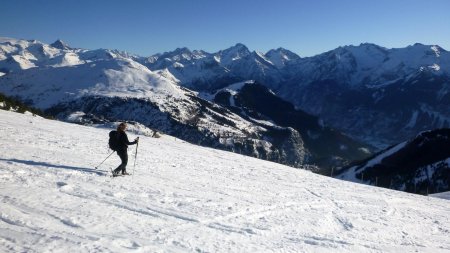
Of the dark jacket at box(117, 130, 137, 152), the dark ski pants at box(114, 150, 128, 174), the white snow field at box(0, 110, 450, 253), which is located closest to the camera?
the white snow field at box(0, 110, 450, 253)

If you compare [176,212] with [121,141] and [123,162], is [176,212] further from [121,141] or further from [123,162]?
[121,141]

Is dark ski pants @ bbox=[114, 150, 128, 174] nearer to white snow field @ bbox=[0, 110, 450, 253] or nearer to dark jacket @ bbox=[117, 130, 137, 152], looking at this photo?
dark jacket @ bbox=[117, 130, 137, 152]

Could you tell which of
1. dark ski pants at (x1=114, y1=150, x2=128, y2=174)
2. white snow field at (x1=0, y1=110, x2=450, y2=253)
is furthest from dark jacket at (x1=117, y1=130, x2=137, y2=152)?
white snow field at (x1=0, y1=110, x2=450, y2=253)

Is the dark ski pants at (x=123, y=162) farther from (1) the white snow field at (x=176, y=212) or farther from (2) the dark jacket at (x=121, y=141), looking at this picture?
(1) the white snow field at (x=176, y=212)

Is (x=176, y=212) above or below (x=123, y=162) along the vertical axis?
below

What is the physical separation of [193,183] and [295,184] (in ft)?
30.0

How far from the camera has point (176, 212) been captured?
15.6 m

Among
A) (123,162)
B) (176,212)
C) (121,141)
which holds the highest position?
(121,141)

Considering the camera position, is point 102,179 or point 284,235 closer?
point 284,235

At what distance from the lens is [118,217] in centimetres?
1382

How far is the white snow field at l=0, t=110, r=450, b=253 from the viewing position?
1211 centimetres

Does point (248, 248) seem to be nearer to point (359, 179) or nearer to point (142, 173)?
point (142, 173)

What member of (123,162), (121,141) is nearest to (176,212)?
(123,162)

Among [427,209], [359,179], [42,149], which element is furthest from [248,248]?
[359,179]
